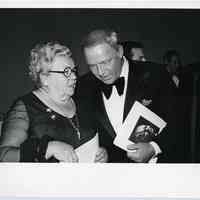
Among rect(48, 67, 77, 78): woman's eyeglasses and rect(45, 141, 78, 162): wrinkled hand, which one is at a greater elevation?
rect(48, 67, 77, 78): woman's eyeglasses

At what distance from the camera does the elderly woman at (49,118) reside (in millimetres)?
2354

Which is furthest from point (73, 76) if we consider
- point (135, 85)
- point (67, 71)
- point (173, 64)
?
point (173, 64)

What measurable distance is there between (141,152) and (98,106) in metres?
0.43

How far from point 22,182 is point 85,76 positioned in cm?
A: 85

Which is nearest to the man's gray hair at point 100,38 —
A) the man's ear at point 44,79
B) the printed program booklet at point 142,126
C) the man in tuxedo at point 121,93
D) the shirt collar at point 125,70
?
the man in tuxedo at point 121,93

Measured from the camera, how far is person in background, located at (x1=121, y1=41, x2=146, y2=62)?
240 cm

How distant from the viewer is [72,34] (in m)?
2.41

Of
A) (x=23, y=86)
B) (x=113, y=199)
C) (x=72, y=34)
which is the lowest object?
(x=113, y=199)

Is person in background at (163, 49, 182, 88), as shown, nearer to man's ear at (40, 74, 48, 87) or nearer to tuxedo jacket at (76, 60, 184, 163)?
tuxedo jacket at (76, 60, 184, 163)

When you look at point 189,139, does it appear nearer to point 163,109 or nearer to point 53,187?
point 163,109

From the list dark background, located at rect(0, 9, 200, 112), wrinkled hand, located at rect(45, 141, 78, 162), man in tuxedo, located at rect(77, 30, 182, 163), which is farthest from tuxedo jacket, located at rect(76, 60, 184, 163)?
wrinkled hand, located at rect(45, 141, 78, 162)
